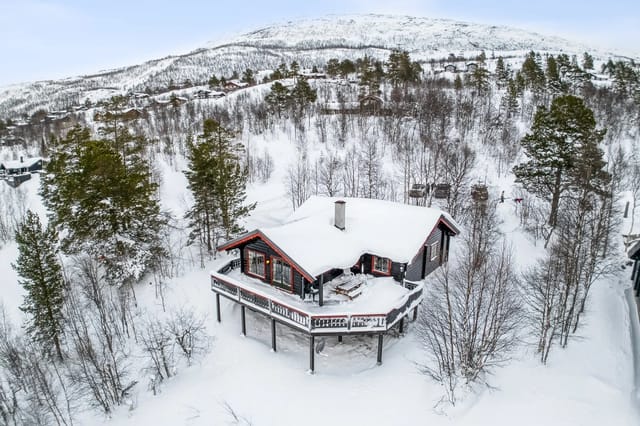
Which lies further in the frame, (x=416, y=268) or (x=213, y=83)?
(x=213, y=83)

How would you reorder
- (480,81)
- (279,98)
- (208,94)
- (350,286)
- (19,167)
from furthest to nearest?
(208,94)
(480,81)
(279,98)
(19,167)
(350,286)

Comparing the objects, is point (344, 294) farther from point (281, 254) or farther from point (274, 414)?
point (274, 414)

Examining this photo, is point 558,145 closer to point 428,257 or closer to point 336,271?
point 428,257

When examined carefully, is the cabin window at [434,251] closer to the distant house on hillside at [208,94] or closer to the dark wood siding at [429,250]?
the dark wood siding at [429,250]

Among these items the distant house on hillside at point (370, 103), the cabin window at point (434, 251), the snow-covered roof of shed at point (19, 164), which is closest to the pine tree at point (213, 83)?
the snow-covered roof of shed at point (19, 164)

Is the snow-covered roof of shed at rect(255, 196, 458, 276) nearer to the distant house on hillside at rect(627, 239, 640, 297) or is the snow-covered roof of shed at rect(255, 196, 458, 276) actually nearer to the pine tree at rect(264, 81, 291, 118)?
the distant house on hillside at rect(627, 239, 640, 297)

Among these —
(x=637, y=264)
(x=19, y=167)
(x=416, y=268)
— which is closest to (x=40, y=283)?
(x=416, y=268)

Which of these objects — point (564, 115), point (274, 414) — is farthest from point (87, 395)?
point (564, 115)
